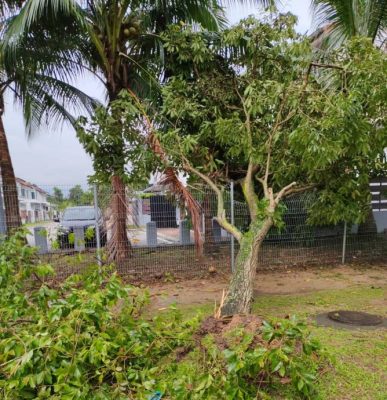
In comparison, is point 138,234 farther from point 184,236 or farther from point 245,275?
point 245,275

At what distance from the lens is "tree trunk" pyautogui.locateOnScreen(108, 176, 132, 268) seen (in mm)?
6703

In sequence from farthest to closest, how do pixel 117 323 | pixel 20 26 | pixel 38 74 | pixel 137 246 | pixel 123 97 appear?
pixel 38 74 < pixel 137 246 < pixel 123 97 < pixel 20 26 < pixel 117 323

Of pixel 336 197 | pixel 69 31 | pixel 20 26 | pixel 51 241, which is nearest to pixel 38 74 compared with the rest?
pixel 69 31

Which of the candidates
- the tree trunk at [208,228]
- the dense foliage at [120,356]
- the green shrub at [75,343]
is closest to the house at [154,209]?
the tree trunk at [208,228]

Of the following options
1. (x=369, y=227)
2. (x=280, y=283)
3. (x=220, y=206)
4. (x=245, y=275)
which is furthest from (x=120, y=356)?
(x=369, y=227)

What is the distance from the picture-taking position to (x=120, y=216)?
267 inches

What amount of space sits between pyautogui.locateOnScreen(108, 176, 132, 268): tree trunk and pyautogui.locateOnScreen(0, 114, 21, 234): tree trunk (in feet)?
5.52

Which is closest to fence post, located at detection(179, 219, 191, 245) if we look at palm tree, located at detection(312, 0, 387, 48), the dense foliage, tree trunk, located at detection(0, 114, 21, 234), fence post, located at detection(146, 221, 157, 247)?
fence post, located at detection(146, 221, 157, 247)

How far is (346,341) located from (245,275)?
127 cm

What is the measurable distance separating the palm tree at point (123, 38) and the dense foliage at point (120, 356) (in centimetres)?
346

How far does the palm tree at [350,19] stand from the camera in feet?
23.7

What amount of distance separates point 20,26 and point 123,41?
222cm

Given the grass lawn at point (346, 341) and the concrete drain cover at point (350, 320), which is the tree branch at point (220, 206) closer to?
the grass lawn at point (346, 341)

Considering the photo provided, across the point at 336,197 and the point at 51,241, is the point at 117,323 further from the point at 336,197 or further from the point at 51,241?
the point at 336,197
